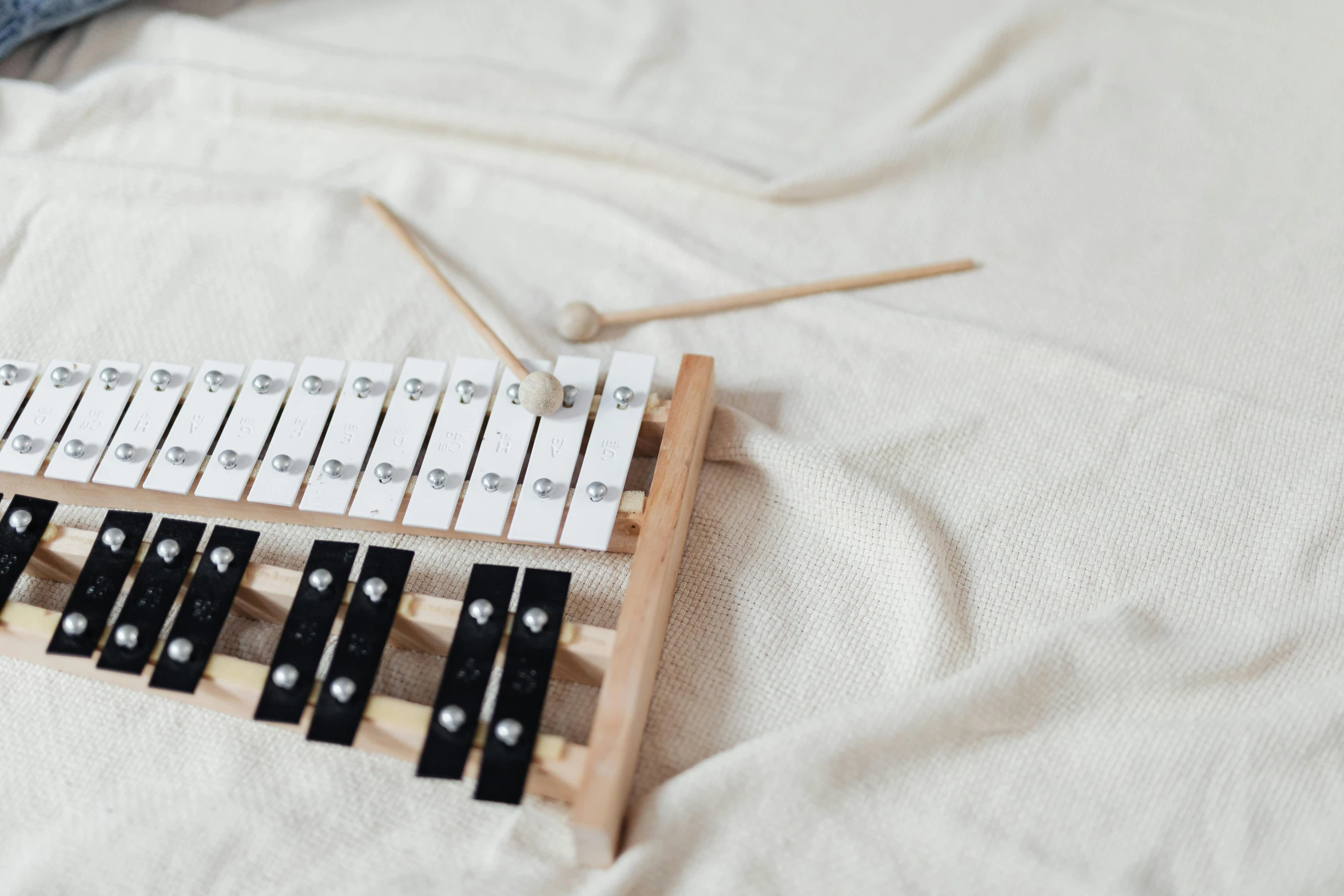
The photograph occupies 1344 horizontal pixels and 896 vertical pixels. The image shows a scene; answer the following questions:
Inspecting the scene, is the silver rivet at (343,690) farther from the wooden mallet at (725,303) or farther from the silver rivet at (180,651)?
the wooden mallet at (725,303)

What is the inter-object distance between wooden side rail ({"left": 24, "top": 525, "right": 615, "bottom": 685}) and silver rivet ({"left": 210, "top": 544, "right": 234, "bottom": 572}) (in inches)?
0.8

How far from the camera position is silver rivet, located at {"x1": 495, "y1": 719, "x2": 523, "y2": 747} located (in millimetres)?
825

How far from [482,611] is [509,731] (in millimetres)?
113

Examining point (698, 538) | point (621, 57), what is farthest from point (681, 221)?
point (698, 538)

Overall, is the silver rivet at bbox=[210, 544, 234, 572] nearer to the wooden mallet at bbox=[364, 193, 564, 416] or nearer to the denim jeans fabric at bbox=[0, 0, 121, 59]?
the wooden mallet at bbox=[364, 193, 564, 416]

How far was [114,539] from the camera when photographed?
0.96 meters

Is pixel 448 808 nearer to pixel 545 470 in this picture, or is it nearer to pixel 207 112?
pixel 545 470

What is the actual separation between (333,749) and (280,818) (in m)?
0.07

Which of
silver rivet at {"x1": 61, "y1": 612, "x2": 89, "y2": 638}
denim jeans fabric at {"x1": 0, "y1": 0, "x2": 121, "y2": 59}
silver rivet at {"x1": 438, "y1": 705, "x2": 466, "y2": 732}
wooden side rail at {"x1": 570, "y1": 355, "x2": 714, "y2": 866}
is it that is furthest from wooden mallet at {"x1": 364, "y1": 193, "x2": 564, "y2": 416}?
denim jeans fabric at {"x1": 0, "y1": 0, "x2": 121, "y2": 59}

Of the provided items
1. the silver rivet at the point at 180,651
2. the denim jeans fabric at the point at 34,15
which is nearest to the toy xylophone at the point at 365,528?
the silver rivet at the point at 180,651

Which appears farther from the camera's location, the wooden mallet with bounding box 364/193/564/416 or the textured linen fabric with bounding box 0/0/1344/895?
the wooden mallet with bounding box 364/193/564/416

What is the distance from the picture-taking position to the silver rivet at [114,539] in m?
0.96

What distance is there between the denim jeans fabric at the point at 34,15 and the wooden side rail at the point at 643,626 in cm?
111

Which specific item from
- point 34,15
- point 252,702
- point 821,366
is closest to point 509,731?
point 252,702
